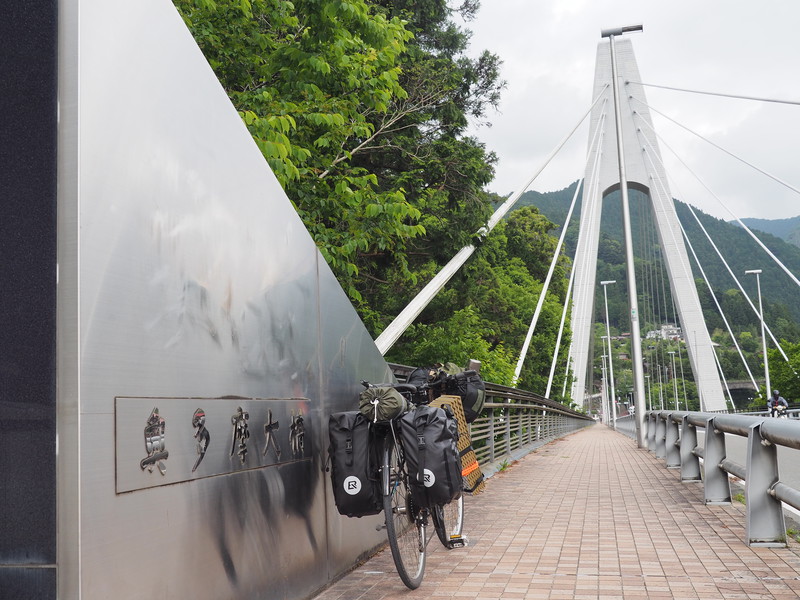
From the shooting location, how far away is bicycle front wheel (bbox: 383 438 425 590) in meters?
3.85

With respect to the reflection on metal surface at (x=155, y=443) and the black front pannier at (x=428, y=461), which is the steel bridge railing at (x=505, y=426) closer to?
the black front pannier at (x=428, y=461)

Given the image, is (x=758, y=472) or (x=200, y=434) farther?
(x=758, y=472)

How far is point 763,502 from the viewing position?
16.6 feet

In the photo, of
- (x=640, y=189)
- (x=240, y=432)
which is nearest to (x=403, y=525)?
(x=240, y=432)

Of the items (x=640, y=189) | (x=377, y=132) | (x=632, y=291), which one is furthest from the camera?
(x=640, y=189)

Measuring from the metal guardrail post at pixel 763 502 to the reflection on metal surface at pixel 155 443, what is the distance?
3727 millimetres

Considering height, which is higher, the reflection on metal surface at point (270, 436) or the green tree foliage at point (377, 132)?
the green tree foliage at point (377, 132)

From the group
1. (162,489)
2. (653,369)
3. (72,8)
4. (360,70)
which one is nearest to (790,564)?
(162,489)

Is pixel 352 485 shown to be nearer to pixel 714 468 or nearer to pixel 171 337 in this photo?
pixel 171 337

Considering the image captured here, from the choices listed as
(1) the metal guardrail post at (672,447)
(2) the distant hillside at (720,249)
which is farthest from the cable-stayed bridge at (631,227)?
(2) the distant hillside at (720,249)

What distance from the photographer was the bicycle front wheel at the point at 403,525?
3.85m

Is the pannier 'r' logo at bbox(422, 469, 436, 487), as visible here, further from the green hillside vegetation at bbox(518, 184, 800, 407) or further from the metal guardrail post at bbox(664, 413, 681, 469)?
the green hillside vegetation at bbox(518, 184, 800, 407)

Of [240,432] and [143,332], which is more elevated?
[143,332]

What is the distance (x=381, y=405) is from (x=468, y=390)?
1.67 m
